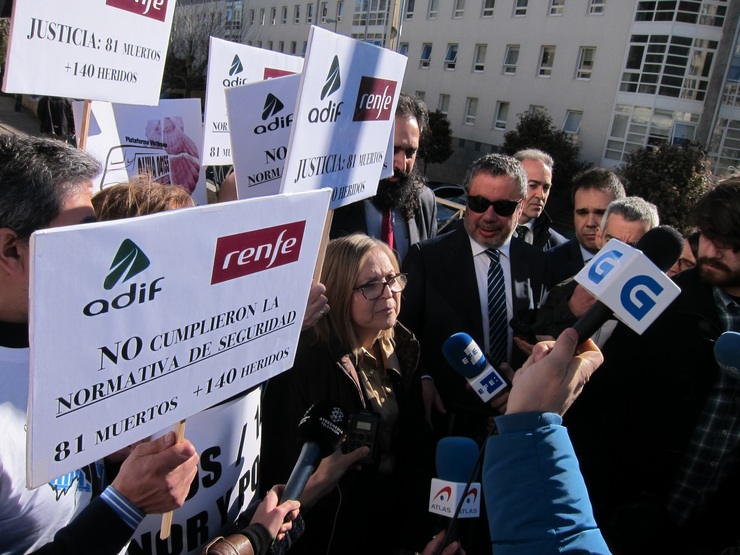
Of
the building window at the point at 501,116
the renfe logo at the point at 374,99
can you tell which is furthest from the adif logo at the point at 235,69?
the building window at the point at 501,116

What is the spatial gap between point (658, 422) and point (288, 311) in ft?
5.45

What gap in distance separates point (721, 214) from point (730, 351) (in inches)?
27.4

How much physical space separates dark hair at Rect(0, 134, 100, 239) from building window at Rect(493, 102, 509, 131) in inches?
1164

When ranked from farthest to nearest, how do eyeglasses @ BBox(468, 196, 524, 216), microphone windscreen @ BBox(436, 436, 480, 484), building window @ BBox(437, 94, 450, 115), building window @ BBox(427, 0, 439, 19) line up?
building window @ BBox(427, 0, 439, 19) < building window @ BBox(437, 94, 450, 115) < eyeglasses @ BBox(468, 196, 524, 216) < microphone windscreen @ BBox(436, 436, 480, 484)

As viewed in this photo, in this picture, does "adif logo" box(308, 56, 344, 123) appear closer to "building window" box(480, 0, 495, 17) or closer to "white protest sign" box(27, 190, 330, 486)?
"white protest sign" box(27, 190, 330, 486)

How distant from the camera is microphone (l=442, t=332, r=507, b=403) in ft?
7.11

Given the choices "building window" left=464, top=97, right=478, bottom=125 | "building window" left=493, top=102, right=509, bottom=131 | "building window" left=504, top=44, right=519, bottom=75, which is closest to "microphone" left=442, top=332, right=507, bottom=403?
"building window" left=493, top=102, right=509, bottom=131

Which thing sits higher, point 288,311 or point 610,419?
point 288,311

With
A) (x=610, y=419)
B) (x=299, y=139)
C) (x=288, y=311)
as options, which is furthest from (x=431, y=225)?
(x=288, y=311)

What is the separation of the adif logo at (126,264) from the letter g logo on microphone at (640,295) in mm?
1087

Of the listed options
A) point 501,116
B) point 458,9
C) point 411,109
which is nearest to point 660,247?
point 411,109

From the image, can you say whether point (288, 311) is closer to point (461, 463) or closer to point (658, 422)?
point (461, 463)

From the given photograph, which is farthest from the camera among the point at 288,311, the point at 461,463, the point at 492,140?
the point at 492,140

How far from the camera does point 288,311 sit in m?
1.81
